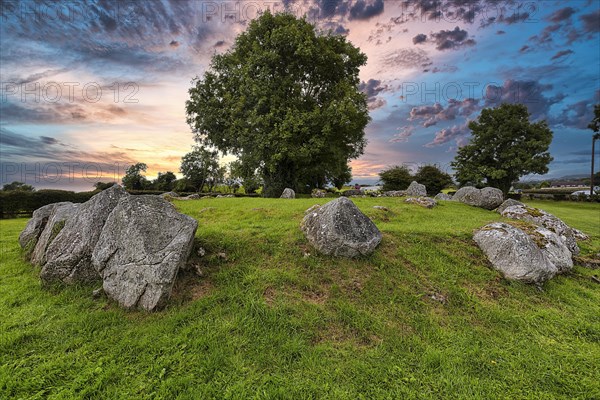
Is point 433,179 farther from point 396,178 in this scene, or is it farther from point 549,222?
point 549,222

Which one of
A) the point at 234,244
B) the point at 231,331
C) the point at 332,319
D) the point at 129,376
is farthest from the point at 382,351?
the point at 234,244

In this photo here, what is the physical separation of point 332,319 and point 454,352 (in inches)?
94.9

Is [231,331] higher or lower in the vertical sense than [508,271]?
lower

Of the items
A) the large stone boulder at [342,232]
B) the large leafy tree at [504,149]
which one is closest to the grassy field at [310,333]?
the large stone boulder at [342,232]

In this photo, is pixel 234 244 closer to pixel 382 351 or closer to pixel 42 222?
pixel 382 351

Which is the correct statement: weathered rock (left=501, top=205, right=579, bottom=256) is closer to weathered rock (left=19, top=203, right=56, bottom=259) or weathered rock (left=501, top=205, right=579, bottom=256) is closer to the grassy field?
the grassy field

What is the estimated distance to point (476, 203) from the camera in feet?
67.6

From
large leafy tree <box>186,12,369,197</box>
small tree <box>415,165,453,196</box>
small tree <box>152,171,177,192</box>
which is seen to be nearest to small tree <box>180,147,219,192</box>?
small tree <box>152,171,177,192</box>

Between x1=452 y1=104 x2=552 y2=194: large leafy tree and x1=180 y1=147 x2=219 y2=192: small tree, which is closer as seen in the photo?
x1=452 y1=104 x2=552 y2=194: large leafy tree

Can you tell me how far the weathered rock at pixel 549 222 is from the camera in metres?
10.9

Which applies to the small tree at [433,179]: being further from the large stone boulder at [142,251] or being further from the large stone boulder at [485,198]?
the large stone boulder at [142,251]

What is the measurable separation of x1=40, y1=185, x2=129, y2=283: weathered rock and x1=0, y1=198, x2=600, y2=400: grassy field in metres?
0.42

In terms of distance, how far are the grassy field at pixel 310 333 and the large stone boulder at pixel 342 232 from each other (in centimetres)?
33

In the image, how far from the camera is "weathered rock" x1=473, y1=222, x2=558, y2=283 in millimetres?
7660
